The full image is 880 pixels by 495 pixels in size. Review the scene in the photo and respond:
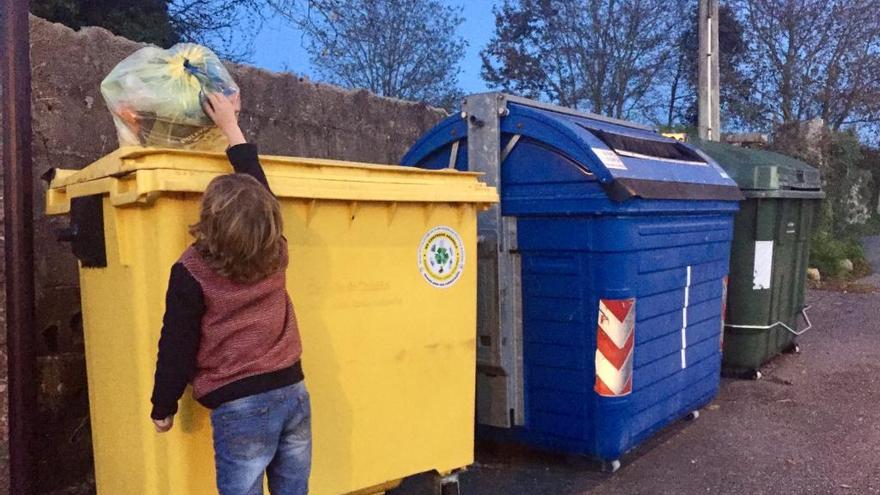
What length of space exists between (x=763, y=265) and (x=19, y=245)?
5.28 meters

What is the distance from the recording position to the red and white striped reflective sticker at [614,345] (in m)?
3.76

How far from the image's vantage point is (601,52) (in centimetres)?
2342

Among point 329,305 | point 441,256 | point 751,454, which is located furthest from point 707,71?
point 329,305

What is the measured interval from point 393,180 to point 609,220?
129 cm

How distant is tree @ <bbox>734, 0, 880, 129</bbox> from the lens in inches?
816

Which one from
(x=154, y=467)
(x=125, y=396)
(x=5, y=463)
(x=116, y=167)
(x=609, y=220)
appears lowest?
(x=5, y=463)

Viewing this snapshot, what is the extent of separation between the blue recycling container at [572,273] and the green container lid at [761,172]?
1.78 meters

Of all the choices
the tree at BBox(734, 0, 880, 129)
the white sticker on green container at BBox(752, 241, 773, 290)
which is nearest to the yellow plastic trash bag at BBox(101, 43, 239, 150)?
the white sticker on green container at BBox(752, 241, 773, 290)

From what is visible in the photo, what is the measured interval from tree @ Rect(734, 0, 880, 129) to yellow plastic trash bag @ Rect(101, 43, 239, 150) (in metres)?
20.7

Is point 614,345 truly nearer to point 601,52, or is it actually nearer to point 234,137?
point 234,137

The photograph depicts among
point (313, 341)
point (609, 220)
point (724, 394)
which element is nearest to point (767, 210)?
point (724, 394)

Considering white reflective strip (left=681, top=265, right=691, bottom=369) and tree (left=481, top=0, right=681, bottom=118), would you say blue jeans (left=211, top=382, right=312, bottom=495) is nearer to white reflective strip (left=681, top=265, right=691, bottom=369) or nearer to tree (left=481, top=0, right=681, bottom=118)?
white reflective strip (left=681, top=265, right=691, bottom=369)

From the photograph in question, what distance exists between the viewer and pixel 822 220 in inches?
518

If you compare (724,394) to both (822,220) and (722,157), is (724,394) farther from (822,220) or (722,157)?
(822,220)
